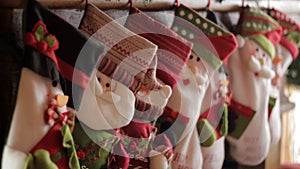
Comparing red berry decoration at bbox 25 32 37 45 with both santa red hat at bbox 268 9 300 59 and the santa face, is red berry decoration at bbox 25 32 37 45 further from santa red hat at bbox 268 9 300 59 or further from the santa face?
santa red hat at bbox 268 9 300 59

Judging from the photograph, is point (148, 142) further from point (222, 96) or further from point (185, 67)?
point (222, 96)

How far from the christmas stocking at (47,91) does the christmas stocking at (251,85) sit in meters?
0.60

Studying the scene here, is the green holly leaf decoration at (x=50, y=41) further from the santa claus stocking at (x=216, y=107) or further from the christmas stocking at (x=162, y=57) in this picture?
the santa claus stocking at (x=216, y=107)

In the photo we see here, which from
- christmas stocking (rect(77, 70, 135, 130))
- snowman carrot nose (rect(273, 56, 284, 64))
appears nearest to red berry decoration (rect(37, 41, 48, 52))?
christmas stocking (rect(77, 70, 135, 130))

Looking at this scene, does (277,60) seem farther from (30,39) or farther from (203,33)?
(30,39)

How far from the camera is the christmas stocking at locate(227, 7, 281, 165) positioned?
57.2 inches

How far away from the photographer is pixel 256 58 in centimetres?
146

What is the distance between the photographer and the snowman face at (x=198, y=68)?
4.06 ft

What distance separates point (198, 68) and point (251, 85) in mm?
286

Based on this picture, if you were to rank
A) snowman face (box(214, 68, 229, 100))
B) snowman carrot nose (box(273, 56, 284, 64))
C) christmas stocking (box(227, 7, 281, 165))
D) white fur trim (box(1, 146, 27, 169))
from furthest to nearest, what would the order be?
snowman carrot nose (box(273, 56, 284, 64)) < christmas stocking (box(227, 7, 281, 165)) < snowman face (box(214, 68, 229, 100)) < white fur trim (box(1, 146, 27, 169))

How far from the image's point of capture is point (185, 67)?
121 centimetres

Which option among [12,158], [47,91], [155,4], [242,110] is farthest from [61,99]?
[242,110]

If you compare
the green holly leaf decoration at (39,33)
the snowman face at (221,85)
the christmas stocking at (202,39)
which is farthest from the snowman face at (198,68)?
the green holly leaf decoration at (39,33)

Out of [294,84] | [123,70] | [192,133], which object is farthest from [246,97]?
[123,70]
